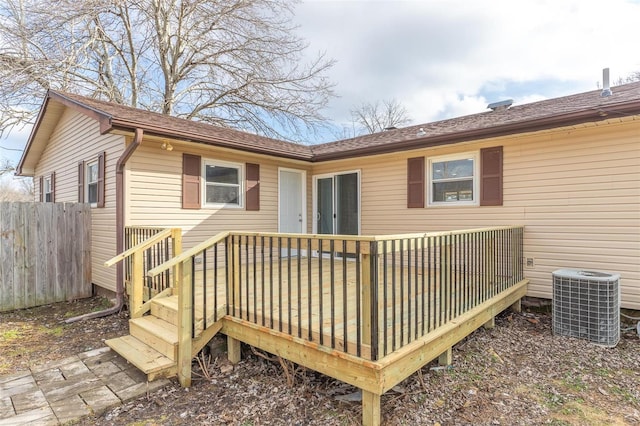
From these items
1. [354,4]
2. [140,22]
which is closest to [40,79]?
[140,22]

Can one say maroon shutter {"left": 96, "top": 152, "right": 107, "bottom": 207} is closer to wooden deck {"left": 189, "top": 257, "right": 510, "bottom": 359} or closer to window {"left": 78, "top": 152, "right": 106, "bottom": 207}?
window {"left": 78, "top": 152, "right": 106, "bottom": 207}

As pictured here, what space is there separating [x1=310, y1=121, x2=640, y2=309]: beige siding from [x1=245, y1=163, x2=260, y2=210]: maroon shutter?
369cm

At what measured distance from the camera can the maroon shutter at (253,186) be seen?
6.87m

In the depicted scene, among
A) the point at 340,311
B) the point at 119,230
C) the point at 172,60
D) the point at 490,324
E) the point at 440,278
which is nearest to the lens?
the point at 440,278

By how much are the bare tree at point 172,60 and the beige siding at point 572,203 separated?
9244mm

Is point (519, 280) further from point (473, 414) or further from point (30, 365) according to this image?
point (30, 365)

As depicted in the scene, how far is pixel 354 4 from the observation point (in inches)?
335

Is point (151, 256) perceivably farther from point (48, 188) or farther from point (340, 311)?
point (48, 188)

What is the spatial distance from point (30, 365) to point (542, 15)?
9925mm

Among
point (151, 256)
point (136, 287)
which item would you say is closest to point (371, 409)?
point (136, 287)

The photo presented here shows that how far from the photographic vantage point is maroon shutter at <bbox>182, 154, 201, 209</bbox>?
19.4 feet

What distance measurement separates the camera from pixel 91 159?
247 inches

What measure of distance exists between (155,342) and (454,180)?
5380 millimetres

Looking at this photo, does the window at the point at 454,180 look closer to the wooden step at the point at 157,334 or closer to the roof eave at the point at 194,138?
the roof eave at the point at 194,138
